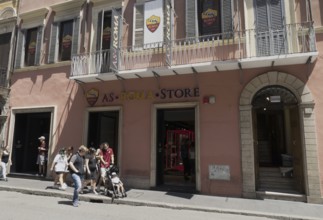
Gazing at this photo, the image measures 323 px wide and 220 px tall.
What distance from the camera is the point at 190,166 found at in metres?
11.9

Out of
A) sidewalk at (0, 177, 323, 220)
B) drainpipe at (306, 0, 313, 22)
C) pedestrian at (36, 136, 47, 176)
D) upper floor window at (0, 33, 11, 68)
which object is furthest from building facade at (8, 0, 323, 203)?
upper floor window at (0, 33, 11, 68)

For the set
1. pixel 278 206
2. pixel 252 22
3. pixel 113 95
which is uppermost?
pixel 252 22

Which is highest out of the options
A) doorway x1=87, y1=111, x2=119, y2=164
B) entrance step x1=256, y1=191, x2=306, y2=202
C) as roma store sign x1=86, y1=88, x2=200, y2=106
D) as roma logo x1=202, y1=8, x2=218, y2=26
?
as roma logo x1=202, y1=8, x2=218, y2=26

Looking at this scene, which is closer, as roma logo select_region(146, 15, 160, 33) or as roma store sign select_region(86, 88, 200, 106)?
as roma store sign select_region(86, 88, 200, 106)

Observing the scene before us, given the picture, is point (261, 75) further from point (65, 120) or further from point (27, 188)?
point (27, 188)

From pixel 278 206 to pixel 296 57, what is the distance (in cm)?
440

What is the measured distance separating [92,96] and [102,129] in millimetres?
1709

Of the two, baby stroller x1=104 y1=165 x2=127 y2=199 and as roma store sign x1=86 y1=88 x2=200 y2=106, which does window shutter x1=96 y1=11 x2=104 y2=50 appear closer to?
as roma store sign x1=86 y1=88 x2=200 y2=106

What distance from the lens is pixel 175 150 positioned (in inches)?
544

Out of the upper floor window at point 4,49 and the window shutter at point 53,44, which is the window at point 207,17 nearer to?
the window shutter at point 53,44

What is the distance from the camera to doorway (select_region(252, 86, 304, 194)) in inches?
363

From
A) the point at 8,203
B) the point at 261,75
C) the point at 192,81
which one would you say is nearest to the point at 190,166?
the point at 192,81

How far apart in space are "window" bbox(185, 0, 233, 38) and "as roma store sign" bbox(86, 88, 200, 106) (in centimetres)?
217

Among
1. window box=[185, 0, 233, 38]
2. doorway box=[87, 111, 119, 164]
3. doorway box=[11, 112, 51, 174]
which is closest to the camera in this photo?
window box=[185, 0, 233, 38]
